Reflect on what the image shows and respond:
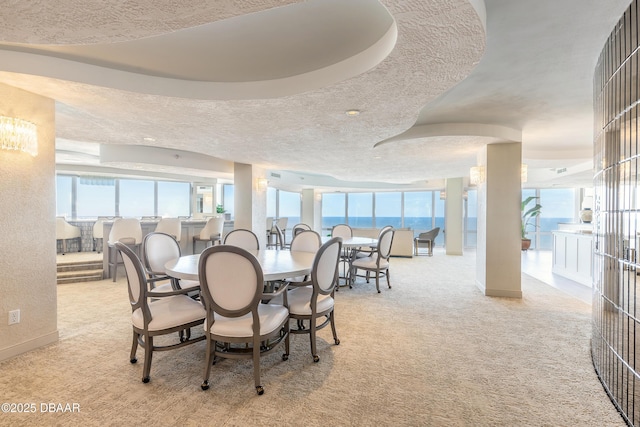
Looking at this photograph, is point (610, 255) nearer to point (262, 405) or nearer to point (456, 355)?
point (456, 355)

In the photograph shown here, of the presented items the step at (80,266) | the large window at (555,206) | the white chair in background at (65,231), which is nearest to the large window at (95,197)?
the white chair in background at (65,231)

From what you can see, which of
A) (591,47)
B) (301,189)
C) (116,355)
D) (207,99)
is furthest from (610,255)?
(301,189)

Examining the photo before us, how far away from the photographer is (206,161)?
6.92m

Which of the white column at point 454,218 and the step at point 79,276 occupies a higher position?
the white column at point 454,218

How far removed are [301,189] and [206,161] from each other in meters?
5.73

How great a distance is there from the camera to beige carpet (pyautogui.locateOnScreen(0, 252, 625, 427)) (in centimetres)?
182

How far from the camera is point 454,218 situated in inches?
377

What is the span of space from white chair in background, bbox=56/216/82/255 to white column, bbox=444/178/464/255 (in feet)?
32.4


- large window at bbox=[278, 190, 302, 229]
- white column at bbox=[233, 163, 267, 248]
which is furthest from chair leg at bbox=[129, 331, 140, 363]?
large window at bbox=[278, 190, 302, 229]

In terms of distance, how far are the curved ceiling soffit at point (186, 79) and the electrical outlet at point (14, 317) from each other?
1.96 m

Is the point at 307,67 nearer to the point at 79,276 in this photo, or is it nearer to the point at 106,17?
the point at 106,17

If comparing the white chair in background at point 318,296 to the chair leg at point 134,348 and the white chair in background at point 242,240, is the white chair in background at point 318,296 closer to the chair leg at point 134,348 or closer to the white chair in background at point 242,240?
the chair leg at point 134,348

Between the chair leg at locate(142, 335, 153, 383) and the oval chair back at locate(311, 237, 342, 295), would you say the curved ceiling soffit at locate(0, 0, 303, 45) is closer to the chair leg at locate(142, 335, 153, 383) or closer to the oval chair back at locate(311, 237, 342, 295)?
the oval chair back at locate(311, 237, 342, 295)

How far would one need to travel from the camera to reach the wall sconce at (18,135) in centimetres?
243
